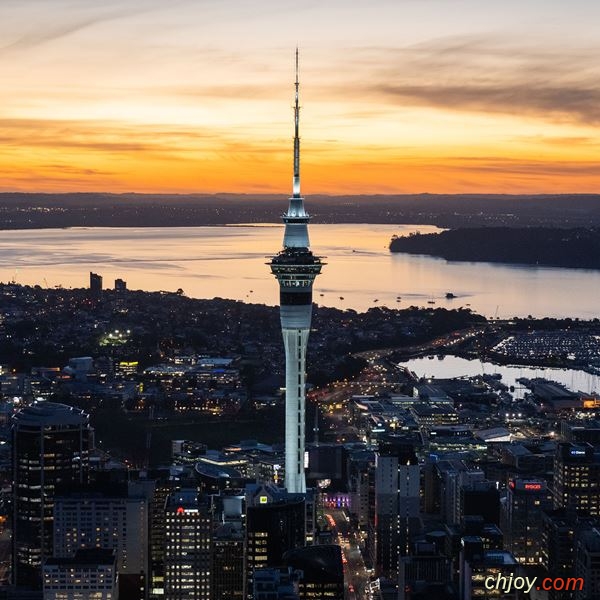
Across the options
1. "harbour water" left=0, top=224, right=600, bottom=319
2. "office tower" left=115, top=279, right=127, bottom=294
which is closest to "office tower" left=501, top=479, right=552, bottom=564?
"harbour water" left=0, top=224, right=600, bottom=319

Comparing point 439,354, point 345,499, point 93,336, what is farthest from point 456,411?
Result: point 93,336

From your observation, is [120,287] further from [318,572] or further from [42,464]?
[318,572]

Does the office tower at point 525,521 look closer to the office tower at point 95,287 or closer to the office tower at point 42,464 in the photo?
the office tower at point 42,464

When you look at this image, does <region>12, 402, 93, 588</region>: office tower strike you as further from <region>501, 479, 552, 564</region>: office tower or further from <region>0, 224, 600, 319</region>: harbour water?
<region>0, 224, 600, 319</region>: harbour water

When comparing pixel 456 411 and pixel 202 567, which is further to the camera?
pixel 456 411

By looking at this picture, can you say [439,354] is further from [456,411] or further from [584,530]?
[584,530]

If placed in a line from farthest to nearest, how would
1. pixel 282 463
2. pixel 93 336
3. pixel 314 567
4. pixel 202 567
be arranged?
pixel 93 336
pixel 282 463
pixel 202 567
pixel 314 567
